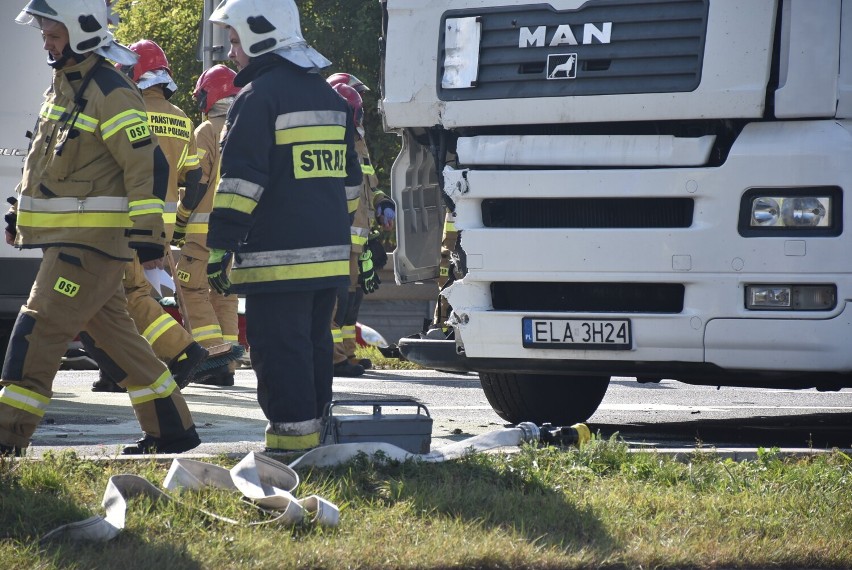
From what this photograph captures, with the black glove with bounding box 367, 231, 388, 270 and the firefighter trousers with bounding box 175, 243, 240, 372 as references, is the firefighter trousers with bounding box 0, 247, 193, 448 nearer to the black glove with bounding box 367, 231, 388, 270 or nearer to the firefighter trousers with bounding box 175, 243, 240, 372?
the firefighter trousers with bounding box 175, 243, 240, 372

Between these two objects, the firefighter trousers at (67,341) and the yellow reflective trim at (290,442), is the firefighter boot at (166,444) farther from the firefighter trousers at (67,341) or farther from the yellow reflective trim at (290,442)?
the yellow reflective trim at (290,442)

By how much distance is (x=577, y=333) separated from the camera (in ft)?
23.5

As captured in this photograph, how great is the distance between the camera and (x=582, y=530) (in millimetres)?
5008

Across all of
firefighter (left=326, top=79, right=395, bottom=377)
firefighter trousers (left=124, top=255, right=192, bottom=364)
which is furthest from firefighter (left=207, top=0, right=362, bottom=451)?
firefighter (left=326, top=79, right=395, bottom=377)

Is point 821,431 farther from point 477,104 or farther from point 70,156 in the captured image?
point 70,156

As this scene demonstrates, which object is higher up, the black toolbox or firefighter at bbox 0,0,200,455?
firefighter at bbox 0,0,200,455

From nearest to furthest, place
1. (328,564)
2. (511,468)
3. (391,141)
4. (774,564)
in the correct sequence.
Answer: (328,564) → (774,564) → (511,468) → (391,141)

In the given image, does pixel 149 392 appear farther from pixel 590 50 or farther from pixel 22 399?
pixel 590 50

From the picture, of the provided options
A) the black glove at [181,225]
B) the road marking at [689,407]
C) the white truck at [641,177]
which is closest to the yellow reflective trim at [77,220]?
the white truck at [641,177]

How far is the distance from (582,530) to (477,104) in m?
2.81

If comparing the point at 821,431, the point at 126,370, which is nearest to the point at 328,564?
the point at 126,370

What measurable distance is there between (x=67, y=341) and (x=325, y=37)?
2038cm

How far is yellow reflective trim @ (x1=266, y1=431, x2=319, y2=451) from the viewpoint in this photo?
636 centimetres

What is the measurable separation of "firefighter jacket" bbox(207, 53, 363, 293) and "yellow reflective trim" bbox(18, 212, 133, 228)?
0.41m
